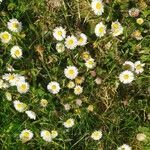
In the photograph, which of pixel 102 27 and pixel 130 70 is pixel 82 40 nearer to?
pixel 102 27

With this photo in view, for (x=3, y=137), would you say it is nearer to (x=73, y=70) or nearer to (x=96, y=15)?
(x=73, y=70)

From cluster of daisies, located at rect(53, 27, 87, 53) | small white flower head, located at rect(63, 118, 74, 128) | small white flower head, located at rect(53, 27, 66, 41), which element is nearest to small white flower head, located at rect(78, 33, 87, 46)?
cluster of daisies, located at rect(53, 27, 87, 53)

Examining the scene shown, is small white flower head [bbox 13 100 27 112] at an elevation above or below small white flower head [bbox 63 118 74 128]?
above

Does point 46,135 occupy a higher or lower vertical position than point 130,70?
lower

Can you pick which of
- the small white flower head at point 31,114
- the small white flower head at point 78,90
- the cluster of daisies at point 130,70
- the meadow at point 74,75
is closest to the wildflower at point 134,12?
the meadow at point 74,75

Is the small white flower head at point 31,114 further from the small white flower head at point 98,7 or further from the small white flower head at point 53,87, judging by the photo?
the small white flower head at point 98,7

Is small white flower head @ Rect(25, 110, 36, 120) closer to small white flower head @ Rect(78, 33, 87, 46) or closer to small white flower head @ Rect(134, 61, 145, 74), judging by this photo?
small white flower head @ Rect(78, 33, 87, 46)

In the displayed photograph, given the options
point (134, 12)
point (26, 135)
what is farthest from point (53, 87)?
point (134, 12)
